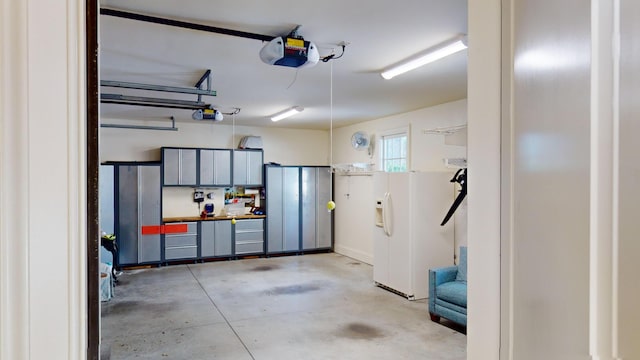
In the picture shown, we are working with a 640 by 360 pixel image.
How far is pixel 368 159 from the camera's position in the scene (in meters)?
7.66

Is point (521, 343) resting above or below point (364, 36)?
below

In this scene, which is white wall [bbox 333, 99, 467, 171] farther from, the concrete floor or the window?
the concrete floor

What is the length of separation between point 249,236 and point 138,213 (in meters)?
2.15

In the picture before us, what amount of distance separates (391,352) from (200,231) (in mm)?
4932

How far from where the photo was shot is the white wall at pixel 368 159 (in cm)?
569

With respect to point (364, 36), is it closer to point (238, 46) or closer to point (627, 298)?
point (238, 46)

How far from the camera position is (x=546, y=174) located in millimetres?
392

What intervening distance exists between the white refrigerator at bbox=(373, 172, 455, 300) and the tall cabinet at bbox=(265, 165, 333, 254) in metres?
2.92

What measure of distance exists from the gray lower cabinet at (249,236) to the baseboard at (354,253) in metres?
1.71

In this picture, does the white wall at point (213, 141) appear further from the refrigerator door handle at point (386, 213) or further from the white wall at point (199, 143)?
Answer: the refrigerator door handle at point (386, 213)

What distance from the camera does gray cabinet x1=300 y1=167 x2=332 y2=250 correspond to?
847 centimetres

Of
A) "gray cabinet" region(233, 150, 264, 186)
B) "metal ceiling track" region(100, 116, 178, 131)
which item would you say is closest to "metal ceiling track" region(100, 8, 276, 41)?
"metal ceiling track" region(100, 116, 178, 131)

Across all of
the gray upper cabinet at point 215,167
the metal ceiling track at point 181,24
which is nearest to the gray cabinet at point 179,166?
the gray upper cabinet at point 215,167

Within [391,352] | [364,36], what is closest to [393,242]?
[391,352]
